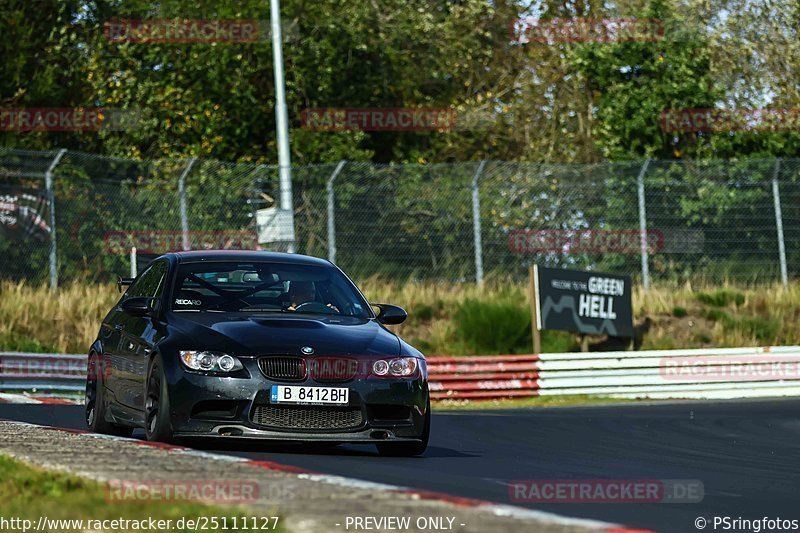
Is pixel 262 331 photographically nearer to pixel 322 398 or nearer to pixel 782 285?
pixel 322 398

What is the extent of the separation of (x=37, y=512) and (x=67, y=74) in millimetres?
28349

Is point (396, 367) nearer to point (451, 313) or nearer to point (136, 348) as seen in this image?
point (136, 348)

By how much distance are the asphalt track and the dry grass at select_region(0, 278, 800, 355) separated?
20.5 feet

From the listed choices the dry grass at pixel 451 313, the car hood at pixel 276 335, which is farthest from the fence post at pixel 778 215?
the car hood at pixel 276 335

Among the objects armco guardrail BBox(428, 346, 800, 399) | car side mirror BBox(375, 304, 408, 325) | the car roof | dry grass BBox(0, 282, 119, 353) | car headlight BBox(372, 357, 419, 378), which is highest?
the car roof

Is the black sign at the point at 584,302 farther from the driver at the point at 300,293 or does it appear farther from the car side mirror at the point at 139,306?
the car side mirror at the point at 139,306

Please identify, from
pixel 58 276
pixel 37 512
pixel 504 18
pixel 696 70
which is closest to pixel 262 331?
pixel 37 512

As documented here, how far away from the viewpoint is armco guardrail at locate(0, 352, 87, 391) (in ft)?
69.0

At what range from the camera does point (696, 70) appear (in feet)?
115

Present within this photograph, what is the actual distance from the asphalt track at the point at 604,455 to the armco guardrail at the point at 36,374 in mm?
4075

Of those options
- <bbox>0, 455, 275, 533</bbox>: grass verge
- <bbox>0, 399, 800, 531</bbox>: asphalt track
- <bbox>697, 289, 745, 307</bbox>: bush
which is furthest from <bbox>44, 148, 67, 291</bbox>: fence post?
<bbox>0, 455, 275, 533</bbox>: grass verge

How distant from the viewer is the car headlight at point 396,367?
1036cm

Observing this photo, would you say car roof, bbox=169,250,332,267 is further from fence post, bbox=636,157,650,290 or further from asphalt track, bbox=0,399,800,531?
fence post, bbox=636,157,650,290

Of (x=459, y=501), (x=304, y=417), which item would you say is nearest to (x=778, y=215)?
(x=304, y=417)
